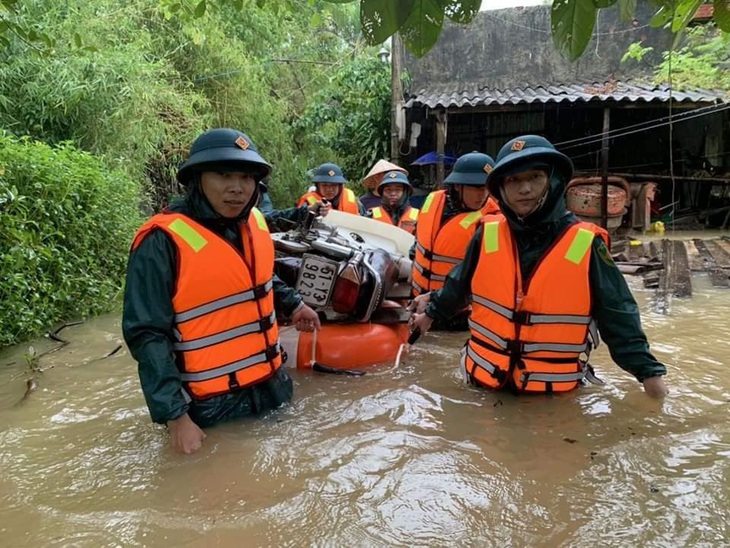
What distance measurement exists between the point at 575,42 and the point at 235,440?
2.20 metres

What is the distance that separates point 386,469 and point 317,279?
52.8 inches

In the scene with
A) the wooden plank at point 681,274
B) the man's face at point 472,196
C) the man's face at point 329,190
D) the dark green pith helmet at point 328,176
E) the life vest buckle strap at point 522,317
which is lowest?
the wooden plank at point 681,274

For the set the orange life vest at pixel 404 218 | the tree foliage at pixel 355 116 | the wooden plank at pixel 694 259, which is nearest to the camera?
the orange life vest at pixel 404 218

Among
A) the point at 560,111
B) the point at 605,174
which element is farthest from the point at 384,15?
the point at 560,111

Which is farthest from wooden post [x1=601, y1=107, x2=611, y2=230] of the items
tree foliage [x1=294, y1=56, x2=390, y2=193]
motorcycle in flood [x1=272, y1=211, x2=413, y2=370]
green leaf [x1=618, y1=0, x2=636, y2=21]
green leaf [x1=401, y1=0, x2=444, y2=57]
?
green leaf [x1=401, y1=0, x2=444, y2=57]

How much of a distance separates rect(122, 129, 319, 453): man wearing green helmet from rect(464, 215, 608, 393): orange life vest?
42.2 inches

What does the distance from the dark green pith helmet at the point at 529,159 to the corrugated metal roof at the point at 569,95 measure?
7.66m

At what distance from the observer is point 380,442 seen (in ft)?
8.73

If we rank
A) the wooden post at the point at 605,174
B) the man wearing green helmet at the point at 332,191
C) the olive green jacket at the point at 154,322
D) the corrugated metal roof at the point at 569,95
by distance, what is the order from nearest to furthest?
the olive green jacket at the point at 154,322 < the man wearing green helmet at the point at 332,191 < the corrugated metal roof at the point at 569,95 < the wooden post at the point at 605,174

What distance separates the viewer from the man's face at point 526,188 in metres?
2.56

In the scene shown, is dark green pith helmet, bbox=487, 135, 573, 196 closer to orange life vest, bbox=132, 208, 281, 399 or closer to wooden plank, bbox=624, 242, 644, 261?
orange life vest, bbox=132, 208, 281, 399

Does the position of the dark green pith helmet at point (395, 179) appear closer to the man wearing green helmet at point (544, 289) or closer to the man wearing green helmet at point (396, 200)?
the man wearing green helmet at point (396, 200)

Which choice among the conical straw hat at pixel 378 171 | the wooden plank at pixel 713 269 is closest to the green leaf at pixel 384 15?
the conical straw hat at pixel 378 171

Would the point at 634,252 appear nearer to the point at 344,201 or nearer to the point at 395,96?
the point at 344,201
